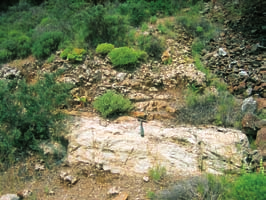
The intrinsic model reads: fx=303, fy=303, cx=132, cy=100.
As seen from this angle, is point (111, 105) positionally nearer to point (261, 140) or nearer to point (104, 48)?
point (104, 48)

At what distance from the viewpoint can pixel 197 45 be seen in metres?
7.89

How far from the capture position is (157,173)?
13.2 feet

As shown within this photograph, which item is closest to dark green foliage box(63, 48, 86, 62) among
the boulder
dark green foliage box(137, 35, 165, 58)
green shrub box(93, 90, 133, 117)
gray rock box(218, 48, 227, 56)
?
dark green foliage box(137, 35, 165, 58)

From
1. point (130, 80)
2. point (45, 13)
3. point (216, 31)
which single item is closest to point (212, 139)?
point (130, 80)

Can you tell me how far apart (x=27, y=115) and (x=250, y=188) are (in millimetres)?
3356

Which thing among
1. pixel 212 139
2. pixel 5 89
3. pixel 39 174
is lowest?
pixel 39 174

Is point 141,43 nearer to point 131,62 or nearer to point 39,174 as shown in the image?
point 131,62

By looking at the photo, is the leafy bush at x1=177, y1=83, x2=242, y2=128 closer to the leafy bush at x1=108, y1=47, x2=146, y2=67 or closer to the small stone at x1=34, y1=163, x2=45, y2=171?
the leafy bush at x1=108, y1=47, x2=146, y2=67

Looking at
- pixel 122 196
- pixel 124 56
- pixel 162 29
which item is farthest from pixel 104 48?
pixel 122 196

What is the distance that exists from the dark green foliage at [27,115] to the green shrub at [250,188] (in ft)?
9.42

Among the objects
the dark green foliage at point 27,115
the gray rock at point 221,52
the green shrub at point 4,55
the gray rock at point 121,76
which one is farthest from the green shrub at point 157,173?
→ the green shrub at point 4,55

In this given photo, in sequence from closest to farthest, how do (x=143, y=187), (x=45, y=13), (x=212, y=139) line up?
(x=143, y=187), (x=212, y=139), (x=45, y=13)

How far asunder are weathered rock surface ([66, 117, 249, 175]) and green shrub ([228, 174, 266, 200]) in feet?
3.70

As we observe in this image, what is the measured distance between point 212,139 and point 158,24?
4649 mm
